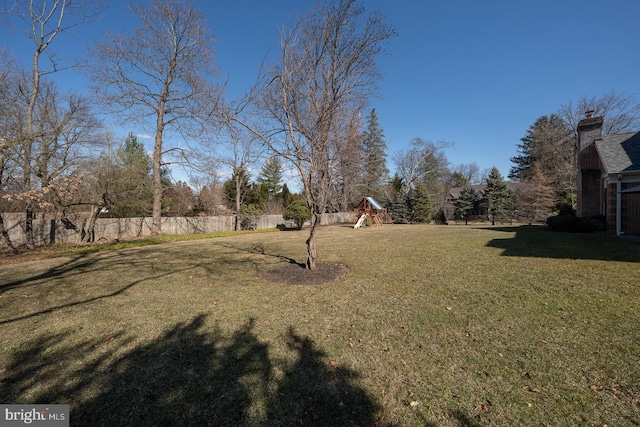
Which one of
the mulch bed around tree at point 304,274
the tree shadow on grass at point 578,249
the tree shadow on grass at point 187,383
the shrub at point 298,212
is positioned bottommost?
the tree shadow on grass at point 187,383

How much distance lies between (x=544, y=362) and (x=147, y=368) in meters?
4.00

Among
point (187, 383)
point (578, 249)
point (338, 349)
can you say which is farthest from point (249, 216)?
point (187, 383)

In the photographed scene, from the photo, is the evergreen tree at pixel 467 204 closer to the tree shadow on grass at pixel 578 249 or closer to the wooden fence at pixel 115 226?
the wooden fence at pixel 115 226

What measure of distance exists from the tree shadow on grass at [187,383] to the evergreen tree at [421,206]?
27.2m

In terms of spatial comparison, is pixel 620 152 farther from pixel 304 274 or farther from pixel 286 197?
pixel 286 197

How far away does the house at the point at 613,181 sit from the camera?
10.2 metres

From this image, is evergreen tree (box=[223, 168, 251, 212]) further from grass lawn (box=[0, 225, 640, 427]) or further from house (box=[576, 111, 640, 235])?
house (box=[576, 111, 640, 235])

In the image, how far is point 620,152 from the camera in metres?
11.5

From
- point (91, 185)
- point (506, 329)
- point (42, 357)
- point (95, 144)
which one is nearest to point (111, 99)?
point (95, 144)

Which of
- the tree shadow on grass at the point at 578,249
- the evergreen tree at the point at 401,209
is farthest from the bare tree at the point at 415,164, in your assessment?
the tree shadow on grass at the point at 578,249

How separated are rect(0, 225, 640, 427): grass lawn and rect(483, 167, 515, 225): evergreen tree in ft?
83.0

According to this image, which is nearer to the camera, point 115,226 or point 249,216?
point 115,226

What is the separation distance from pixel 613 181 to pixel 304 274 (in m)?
12.7

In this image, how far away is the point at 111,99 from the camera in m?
14.8
